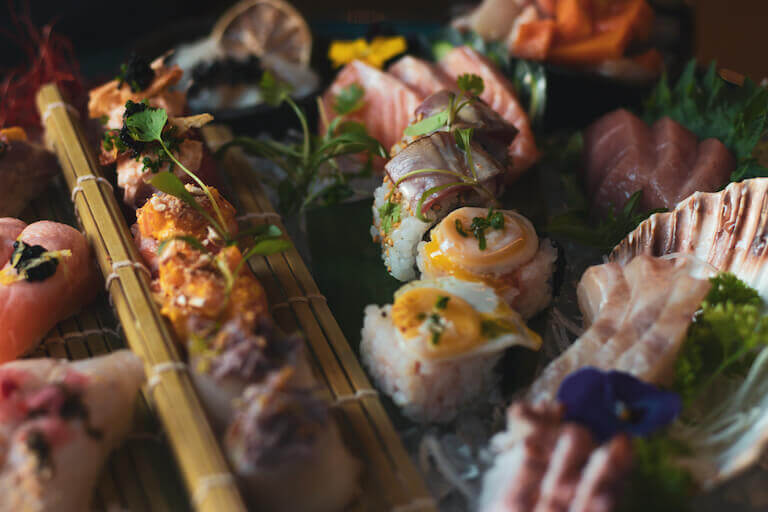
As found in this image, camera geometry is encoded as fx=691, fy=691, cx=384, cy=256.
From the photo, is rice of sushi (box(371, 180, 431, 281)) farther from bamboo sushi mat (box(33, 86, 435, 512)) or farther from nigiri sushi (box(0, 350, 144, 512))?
nigiri sushi (box(0, 350, 144, 512))

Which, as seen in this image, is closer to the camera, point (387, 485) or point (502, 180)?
point (387, 485)

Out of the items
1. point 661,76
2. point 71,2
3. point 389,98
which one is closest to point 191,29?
point 71,2

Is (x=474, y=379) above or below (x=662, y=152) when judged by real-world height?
below

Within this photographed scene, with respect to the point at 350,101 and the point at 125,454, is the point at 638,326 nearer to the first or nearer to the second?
the point at 125,454

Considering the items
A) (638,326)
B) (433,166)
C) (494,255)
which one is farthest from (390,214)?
(638,326)

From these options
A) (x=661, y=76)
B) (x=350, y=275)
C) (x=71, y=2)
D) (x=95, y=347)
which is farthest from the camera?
(x=71, y=2)

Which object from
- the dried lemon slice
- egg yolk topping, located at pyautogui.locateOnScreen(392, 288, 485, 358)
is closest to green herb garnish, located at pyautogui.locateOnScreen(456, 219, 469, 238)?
egg yolk topping, located at pyautogui.locateOnScreen(392, 288, 485, 358)

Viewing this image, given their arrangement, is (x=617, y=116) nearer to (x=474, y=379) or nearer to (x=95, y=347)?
(x=474, y=379)
